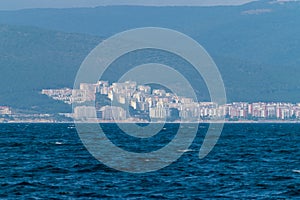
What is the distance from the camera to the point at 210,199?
58.4m

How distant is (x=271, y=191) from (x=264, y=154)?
38.9 meters

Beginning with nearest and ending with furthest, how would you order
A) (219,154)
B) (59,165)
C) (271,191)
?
(271,191)
(59,165)
(219,154)

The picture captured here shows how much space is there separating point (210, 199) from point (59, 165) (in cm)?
2597

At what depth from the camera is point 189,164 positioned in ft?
276

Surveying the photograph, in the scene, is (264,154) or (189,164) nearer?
(189,164)

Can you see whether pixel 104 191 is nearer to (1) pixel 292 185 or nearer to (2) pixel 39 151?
(1) pixel 292 185

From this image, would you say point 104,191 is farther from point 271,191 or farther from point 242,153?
point 242,153

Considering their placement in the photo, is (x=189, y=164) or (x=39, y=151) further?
(x=39, y=151)

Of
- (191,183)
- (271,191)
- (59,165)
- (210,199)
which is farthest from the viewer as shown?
(59,165)

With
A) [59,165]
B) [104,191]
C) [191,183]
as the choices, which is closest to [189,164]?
[59,165]

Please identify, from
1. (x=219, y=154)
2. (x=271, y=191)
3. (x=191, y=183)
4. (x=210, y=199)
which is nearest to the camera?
(x=210, y=199)

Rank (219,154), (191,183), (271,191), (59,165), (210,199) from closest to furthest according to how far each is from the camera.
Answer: (210,199) < (271,191) < (191,183) < (59,165) < (219,154)

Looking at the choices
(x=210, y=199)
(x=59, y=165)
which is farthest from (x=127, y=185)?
(x=59, y=165)

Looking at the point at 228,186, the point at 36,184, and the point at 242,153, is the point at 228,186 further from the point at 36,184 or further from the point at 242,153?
the point at 242,153
